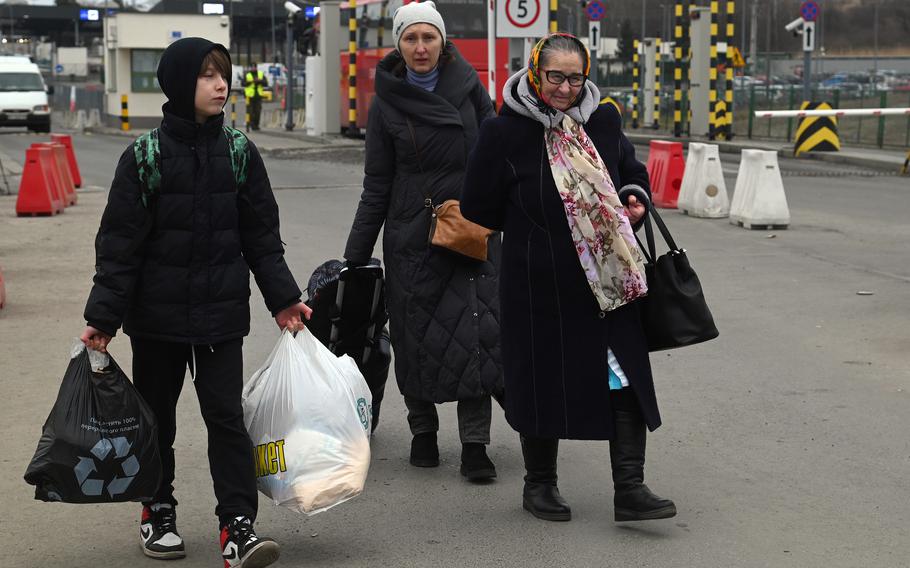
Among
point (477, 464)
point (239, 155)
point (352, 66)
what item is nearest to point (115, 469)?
point (239, 155)

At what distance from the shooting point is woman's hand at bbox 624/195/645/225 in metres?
5.06

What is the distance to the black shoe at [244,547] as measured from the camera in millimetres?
4516

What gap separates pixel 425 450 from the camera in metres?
6.04

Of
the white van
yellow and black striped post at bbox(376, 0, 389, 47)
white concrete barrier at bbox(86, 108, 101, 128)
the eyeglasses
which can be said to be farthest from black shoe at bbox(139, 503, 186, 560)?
white concrete barrier at bbox(86, 108, 101, 128)

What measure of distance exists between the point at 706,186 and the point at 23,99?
1234 inches

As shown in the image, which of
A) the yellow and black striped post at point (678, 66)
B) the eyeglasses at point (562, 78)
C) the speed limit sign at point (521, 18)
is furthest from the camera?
the yellow and black striped post at point (678, 66)

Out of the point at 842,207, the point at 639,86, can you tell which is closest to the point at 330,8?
the point at 639,86

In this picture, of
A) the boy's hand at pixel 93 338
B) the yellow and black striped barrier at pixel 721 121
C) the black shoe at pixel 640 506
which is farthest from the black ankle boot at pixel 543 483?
the yellow and black striped barrier at pixel 721 121

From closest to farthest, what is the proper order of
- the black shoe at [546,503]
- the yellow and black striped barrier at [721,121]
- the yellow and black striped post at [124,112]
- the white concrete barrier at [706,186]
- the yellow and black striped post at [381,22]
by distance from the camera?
the black shoe at [546,503], the white concrete barrier at [706,186], the yellow and black striped barrier at [721,121], the yellow and black striped post at [381,22], the yellow and black striped post at [124,112]

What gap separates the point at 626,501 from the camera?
506 centimetres

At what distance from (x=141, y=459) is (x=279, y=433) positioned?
48 centimetres

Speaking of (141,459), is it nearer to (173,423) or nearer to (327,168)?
(173,423)

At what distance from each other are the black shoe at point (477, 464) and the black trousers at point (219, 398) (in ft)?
4.19

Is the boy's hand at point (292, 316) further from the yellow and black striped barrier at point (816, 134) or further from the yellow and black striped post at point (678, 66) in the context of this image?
the yellow and black striped post at point (678, 66)
